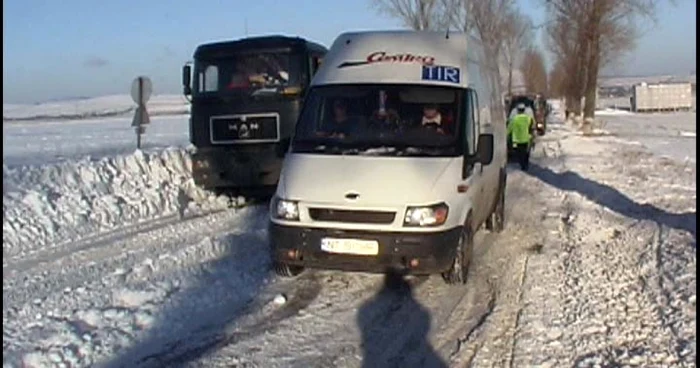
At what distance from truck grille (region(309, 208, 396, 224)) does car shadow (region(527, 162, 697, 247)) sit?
4.10 m

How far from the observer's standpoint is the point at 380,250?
22.5ft

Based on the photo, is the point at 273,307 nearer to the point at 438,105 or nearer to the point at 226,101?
the point at 438,105

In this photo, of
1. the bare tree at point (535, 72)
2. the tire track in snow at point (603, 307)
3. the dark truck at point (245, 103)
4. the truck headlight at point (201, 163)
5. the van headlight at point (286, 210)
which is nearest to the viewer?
the tire track in snow at point (603, 307)

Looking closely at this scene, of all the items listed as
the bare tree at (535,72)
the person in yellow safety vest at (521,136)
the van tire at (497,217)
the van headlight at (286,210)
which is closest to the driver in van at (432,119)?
the van headlight at (286,210)

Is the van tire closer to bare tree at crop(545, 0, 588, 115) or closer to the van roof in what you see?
the van roof

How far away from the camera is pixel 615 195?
45.9 feet

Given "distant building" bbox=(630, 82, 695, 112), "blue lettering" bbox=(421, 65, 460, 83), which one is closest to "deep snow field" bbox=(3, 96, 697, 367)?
"blue lettering" bbox=(421, 65, 460, 83)

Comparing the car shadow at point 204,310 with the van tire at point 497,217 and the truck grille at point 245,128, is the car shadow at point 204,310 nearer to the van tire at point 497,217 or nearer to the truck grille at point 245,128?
the van tire at point 497,217

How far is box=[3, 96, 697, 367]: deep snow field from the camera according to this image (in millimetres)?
5609

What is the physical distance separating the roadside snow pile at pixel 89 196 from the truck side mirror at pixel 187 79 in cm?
192

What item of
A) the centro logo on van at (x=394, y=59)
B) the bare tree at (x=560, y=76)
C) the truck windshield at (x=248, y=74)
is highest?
the bare tree at (x=560, y=76)

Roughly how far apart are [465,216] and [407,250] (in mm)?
840

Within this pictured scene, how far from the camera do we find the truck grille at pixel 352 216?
686 cm

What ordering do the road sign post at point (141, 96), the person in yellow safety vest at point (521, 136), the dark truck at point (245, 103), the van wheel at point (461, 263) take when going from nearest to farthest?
the van wheel at point (461, 263), the dark truck at point (245, 103), the road sign post at point (141, 96), the person in yellow safety vest at point (521, 136)
